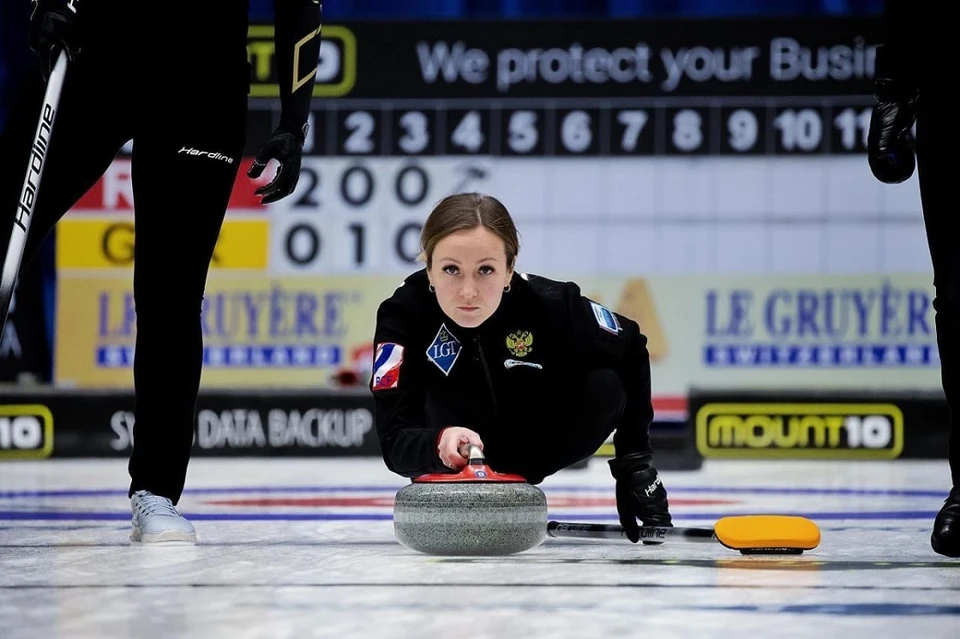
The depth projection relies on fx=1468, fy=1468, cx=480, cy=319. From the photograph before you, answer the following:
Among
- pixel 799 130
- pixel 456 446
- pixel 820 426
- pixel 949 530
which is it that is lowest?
pixel 820 426

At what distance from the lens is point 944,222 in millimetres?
2111

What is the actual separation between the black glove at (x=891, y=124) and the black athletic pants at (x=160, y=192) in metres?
→ 1.02

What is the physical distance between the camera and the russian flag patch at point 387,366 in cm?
218

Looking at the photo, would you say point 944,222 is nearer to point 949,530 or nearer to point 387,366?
point 949,530

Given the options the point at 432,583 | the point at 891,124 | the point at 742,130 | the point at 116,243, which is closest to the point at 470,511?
the point at 432,583

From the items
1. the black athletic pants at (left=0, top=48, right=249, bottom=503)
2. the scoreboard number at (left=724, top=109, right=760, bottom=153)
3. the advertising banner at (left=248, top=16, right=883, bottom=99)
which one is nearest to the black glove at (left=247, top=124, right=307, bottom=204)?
the black athletic pants at (left=0, top=48, right=249, bottom=503)

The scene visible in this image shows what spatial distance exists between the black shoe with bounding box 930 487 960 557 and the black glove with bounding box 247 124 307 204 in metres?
1.10

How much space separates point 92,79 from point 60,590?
3.08ft

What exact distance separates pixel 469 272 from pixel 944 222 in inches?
27.0

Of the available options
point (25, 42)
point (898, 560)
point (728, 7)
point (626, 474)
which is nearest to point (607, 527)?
point (626, 474)

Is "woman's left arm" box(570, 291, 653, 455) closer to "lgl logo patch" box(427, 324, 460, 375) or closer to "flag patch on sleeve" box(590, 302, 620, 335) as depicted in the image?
"flag patch on sleeve" box(590, 302, 620, 335)

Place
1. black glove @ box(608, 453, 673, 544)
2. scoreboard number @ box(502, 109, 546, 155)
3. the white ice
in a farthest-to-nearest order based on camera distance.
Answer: scoreboard number @ box(502, 109, 546, 155) → black glove @ box(608, 453, 673, 544) → the white ice

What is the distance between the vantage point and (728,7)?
23.0ft

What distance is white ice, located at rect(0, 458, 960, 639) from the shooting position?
135 cm
